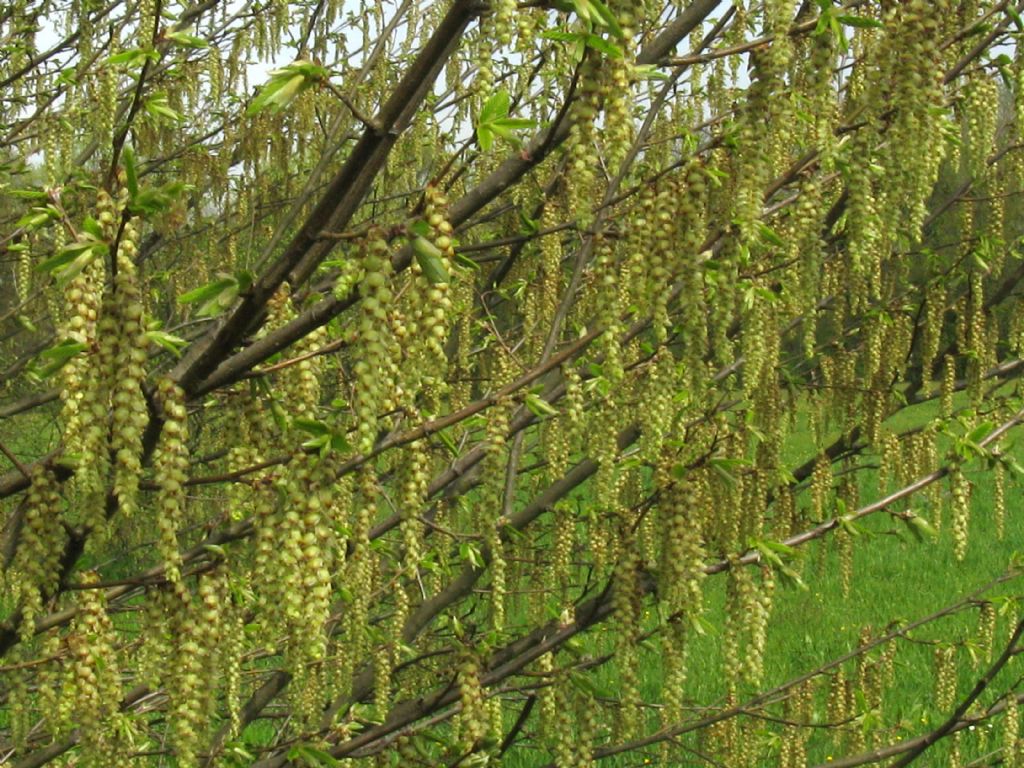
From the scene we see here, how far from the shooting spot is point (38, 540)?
81.4 inches

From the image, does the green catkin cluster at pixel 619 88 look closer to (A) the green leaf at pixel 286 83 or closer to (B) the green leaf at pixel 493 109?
(B) the green leaf at pixel 493 109

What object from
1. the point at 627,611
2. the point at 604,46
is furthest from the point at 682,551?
the point at 604,46

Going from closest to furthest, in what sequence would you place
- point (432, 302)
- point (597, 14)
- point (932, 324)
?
point (597, 14) < point (432, 302) < point (932, 324)

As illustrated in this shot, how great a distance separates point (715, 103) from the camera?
186 inches

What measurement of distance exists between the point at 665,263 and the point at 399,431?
857mm

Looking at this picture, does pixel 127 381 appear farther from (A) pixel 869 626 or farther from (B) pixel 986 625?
(A) pixel 869 626

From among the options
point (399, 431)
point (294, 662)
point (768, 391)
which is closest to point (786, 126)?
point (399, 431)

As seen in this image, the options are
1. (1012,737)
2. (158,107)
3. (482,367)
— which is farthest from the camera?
(482,367)

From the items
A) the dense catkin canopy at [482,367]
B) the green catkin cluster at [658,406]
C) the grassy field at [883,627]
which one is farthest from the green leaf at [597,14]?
the grassy field at [883,627]

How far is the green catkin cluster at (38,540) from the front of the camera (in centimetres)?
207

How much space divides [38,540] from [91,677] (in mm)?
279

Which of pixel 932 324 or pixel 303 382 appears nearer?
pixel 303 382

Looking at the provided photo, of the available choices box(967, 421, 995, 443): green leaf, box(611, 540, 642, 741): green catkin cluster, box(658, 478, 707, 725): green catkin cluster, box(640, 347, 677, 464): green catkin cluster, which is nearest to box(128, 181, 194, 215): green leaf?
box(640, 347, 677, 464): green catkin cluster

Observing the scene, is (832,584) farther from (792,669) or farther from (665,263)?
(665,263)
